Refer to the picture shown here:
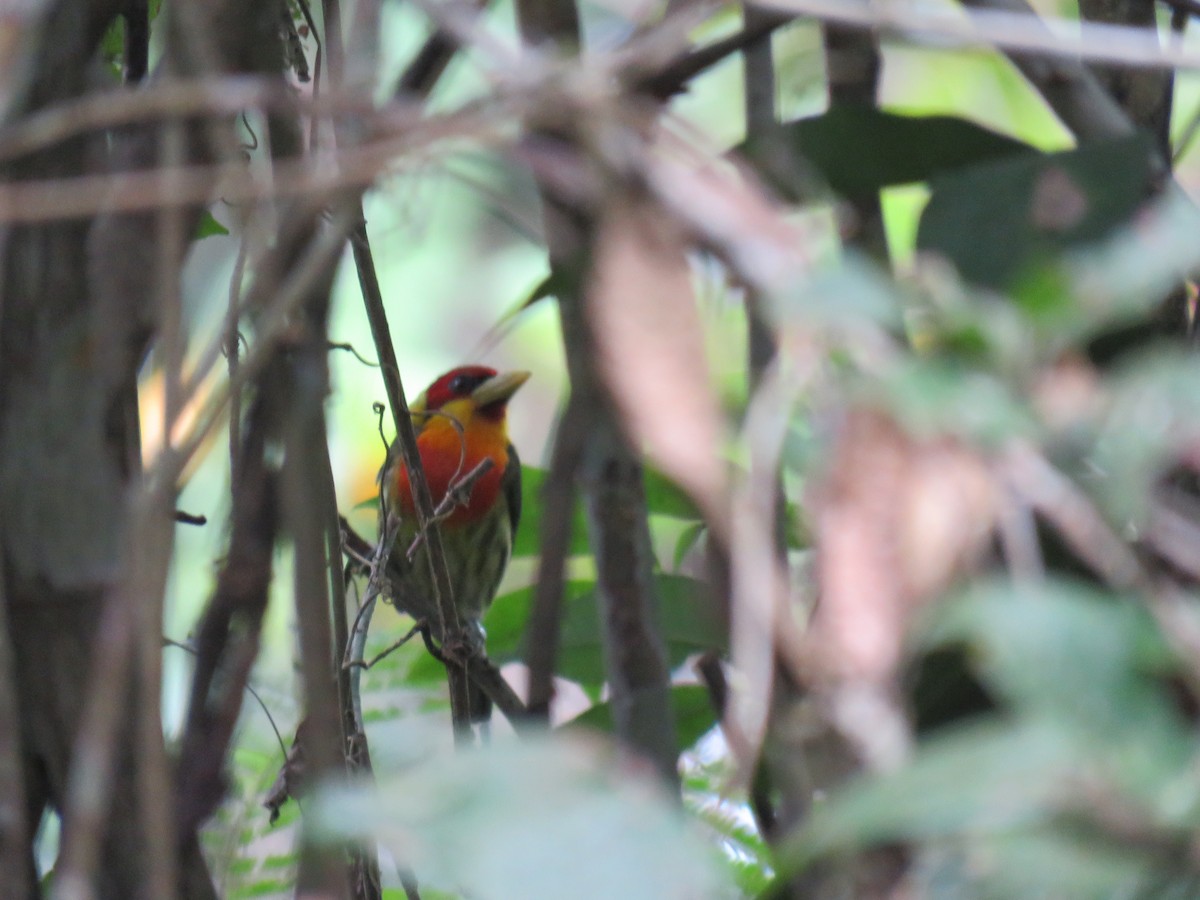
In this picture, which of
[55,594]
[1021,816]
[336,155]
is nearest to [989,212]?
[336,155]

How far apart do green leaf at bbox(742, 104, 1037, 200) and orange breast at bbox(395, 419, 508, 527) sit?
2674 millimetres

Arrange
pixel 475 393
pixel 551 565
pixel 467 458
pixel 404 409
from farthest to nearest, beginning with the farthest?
1. pixel 475 393
2. pixel 467 458
3. pixel 404 409
4. pixel 551 565

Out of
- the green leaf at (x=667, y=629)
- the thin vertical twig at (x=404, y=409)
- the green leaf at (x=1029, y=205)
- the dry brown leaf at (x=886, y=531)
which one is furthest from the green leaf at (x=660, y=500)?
the dry brown leaf at (x=886, y=531)

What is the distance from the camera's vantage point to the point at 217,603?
87cm

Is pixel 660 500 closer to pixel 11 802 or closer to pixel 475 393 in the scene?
pixel 11 802

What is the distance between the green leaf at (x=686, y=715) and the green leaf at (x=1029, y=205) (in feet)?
2.25

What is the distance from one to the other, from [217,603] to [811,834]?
46cm

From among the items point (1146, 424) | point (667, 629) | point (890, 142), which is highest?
point (890, 142)

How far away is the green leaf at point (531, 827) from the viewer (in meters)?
0.51

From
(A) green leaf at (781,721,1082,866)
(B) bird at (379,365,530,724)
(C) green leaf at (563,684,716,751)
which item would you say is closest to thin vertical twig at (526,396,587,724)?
(A) green leaf at (781,721,1082,866)

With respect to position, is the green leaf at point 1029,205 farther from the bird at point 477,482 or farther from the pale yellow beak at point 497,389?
the pale yellow beak at point 497,389

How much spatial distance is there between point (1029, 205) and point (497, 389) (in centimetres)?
320

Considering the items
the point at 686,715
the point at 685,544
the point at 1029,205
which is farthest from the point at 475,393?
the point at 1029,205

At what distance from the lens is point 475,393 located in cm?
417
